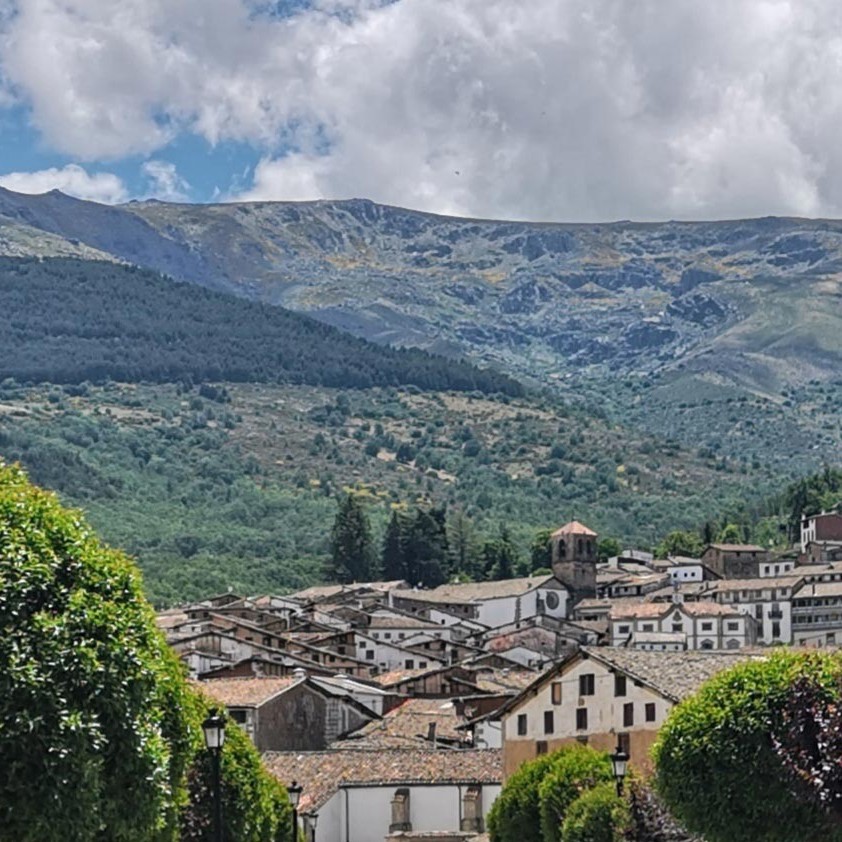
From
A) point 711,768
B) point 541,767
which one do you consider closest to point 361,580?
point 541,767

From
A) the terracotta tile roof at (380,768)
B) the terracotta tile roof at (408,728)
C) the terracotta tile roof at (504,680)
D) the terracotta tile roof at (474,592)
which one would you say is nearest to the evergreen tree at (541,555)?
the terracotta tile roof at (474,592)

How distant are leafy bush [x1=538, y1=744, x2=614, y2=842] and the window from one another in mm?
11282

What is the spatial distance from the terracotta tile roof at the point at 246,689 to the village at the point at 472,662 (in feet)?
0.48

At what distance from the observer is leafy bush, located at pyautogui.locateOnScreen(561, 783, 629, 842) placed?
41188 millimetres

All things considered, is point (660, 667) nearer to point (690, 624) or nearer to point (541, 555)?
point (690, 624)

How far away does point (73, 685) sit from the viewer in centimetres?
2284

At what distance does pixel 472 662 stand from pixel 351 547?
2993 inches

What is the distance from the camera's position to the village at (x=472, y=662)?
200 ft

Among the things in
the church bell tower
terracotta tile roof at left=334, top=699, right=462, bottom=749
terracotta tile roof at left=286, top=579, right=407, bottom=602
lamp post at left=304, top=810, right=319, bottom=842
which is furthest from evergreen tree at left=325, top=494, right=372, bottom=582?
lamp post at left=304, top=810, right=319, bottom=842

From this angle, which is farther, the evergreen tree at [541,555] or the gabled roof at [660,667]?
the evergreen tree at [541,555]

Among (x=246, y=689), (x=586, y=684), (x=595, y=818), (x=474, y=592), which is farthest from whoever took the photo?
(x=474, y=592)

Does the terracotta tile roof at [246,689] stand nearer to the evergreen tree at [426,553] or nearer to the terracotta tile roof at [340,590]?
the terracotta tile roof at [340,590]

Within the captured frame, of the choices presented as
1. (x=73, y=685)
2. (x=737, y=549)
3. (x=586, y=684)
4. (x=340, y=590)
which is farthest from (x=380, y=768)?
(x=737, y=549)

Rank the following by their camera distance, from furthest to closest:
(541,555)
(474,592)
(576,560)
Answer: (541,555) < (576,560) < (474,592)
